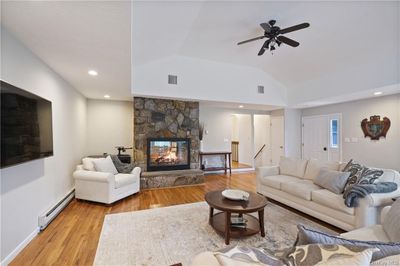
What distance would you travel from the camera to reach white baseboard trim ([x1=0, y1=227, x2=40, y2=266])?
1.99 m

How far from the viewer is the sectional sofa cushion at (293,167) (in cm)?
386

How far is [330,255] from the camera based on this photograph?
2.77ft

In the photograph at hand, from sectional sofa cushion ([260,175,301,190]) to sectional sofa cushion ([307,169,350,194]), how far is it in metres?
0.58

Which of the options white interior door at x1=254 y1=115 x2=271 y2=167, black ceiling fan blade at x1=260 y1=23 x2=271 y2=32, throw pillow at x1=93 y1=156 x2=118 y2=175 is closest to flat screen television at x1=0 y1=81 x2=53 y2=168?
throw pillow at x1=93 y1=156 x2=118 y2=175

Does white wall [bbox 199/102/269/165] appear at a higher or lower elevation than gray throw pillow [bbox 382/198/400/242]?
higher

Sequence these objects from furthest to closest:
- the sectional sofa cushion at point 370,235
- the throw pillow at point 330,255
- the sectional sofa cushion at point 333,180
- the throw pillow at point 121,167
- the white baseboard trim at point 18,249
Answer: the throw pillow at point 121,167 → the sectional sofa cushion at point 333,180 → the white baseboard trim at point 18,249 → the sectional sofa cushion at point 370,235 → the throw pillow at point 330,255

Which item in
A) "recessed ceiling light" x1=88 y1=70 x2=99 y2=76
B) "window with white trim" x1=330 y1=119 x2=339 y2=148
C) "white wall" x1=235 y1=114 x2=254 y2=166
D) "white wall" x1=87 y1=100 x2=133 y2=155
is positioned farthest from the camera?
"white wall" x1=235 y1=114 x2=254 y2=166

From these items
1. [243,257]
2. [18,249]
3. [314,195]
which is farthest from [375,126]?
[18,249]

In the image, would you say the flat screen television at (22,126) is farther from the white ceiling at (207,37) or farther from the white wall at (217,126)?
the white wall at (217,126)

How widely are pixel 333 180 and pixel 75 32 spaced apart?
3951mm

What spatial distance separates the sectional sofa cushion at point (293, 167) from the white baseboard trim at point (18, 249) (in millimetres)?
4360

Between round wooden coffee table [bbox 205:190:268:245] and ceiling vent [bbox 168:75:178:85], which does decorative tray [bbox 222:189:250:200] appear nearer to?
round wooden coffee table [bbox 205:190:268:245]

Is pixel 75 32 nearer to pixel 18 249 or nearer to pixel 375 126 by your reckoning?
pixel 18 249

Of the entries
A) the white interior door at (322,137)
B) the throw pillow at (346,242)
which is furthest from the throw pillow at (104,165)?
the white interior door at (322,137)
